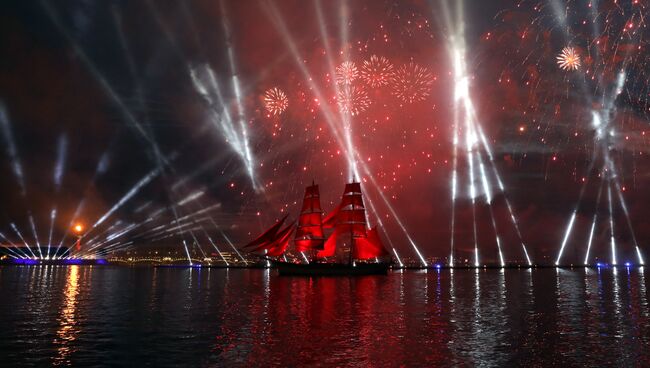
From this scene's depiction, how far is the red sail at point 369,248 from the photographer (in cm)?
12554

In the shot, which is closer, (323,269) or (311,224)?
(323,269)

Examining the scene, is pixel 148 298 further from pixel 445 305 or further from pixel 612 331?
pixel 612 331

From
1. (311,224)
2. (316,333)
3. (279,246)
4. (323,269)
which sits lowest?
(323,269)

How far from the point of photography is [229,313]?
4181 cm

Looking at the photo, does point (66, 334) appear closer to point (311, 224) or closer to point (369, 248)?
point (311, 224)

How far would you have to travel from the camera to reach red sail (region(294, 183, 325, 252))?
127 m

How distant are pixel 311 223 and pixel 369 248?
1500cm

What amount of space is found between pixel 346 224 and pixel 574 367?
104 metres

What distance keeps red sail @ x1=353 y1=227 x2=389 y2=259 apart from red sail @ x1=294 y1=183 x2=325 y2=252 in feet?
28.3

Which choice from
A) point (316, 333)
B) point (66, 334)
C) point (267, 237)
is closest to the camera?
point (66, 334)

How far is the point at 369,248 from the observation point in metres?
126

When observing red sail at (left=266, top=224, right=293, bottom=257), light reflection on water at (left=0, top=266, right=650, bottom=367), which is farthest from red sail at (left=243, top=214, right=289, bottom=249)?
light reflection on water at (left=0, top=266, right=650, bottom=367)

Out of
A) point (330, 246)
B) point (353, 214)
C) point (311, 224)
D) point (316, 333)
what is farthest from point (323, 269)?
point (316, 333)

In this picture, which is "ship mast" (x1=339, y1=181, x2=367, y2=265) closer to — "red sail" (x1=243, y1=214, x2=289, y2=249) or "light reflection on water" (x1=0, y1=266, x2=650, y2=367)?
"red sail" (x1=243, y1=214, x2=289, y2=249)
